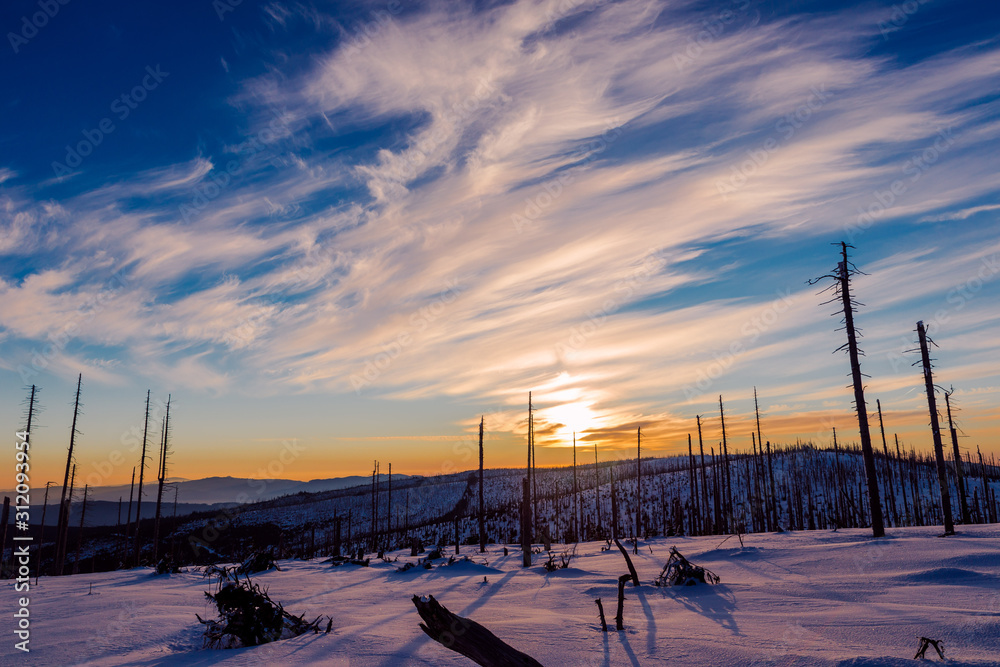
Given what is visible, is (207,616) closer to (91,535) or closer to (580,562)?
(580,562)

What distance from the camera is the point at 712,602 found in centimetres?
1110

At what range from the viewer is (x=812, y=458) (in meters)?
84.9

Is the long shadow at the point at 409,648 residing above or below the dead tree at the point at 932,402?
below

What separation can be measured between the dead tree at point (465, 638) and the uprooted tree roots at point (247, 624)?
6491mm

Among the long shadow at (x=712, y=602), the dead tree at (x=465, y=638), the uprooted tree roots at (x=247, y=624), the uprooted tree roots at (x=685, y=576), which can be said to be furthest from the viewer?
the uprooted tree roots at (x=685, y=576)

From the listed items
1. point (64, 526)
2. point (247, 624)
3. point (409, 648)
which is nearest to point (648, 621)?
point (409, 648)

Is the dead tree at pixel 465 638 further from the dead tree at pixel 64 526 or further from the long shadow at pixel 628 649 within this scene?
the dead tree at pixel 64 526

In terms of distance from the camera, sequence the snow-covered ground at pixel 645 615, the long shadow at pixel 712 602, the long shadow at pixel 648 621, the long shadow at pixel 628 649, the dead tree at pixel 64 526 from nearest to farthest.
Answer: the long shadow at pixel 628 649
the snow-covered ground at pixel 645 615
the long shadow at pixel 648 621
the long shadow at pixel 712 602
the dead tree at pixel 64 526

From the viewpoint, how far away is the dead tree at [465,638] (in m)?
3.98

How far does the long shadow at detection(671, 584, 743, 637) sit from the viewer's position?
9195 millimetres

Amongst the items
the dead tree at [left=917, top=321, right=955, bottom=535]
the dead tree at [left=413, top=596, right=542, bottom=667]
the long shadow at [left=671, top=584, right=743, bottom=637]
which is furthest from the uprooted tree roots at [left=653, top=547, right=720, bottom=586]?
the dead tree at [left=917, top=321, right=955, bottom=535]

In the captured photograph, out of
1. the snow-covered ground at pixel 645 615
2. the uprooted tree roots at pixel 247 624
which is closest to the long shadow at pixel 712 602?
the snow-covered ground at pixel 645 615

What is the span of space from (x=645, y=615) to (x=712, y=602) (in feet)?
6.05

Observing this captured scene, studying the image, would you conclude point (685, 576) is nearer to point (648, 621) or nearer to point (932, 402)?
point (648, 621)
